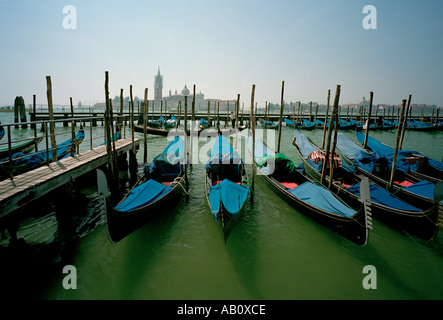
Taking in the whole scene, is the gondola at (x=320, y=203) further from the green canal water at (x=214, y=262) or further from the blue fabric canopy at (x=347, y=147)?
the blue fabric canopy at (x=347, y=147)

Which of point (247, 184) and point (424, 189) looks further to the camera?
point (247, 184)

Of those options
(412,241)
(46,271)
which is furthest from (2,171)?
(412,241)

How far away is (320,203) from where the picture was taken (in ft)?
15.9

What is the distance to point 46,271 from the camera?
12.3 ft

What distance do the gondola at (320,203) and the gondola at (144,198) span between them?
2.90 m

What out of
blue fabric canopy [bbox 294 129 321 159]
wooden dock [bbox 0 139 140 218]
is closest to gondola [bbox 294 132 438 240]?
blue fabric canopy [bbox 294 129 321 159]

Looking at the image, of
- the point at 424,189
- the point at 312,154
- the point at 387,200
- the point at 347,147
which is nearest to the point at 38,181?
the point at 387,200

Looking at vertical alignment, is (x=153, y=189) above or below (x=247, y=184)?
above

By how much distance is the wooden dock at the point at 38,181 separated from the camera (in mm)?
3558

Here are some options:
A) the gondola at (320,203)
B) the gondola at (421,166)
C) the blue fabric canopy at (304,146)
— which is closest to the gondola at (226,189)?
the gondola at (320,203)

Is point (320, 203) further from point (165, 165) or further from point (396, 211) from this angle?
point (165, 165)

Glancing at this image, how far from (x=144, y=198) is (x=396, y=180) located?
7575mm

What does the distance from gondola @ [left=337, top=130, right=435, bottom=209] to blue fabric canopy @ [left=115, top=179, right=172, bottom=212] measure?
5407mm
